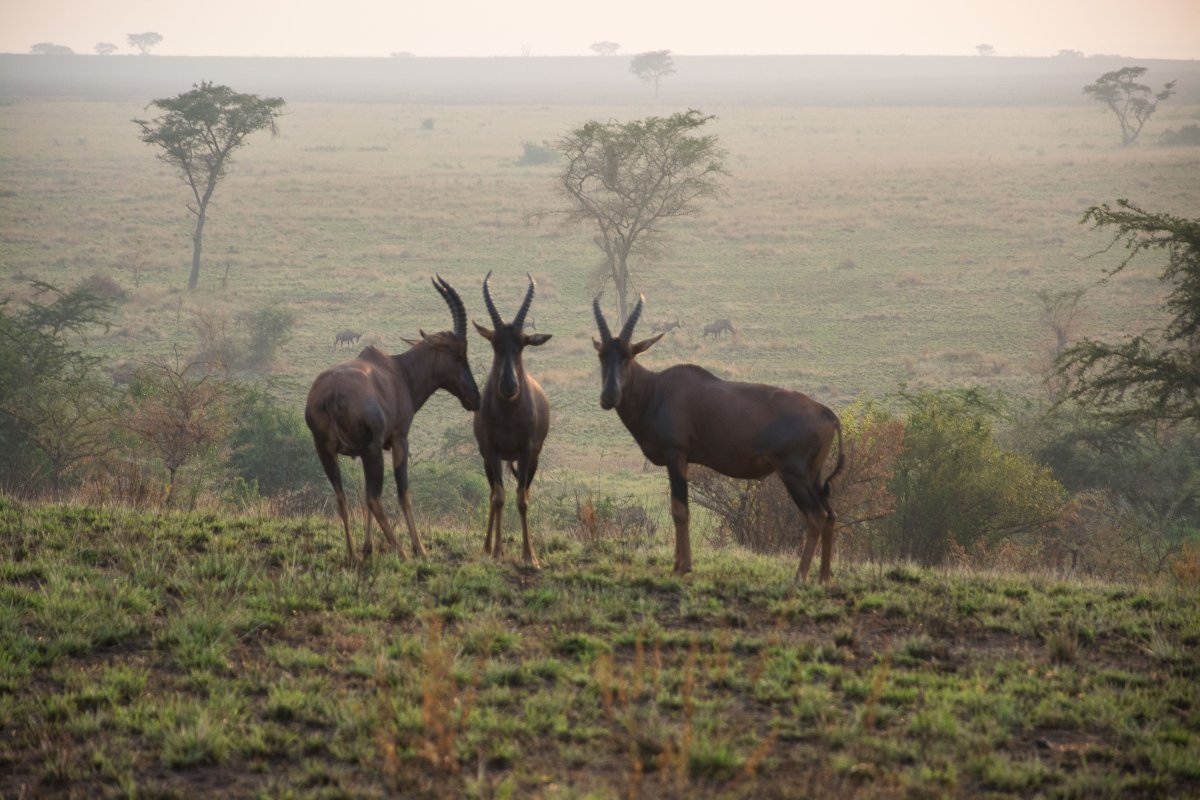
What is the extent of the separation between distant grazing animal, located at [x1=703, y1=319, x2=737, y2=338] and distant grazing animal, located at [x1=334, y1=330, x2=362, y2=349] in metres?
13.0

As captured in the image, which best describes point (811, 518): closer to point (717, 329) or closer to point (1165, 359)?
point (1165, 359)

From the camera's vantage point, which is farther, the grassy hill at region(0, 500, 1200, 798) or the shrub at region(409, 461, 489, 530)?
the shrub at region(409, 461, 489, 530)

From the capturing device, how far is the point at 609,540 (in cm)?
1246

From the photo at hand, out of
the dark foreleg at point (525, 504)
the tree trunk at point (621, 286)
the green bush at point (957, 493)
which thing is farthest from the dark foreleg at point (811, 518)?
the tree trunk at point (621, 286)

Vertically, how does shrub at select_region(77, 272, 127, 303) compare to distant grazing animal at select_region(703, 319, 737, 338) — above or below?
above

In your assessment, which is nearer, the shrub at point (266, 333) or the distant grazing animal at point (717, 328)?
the shrub at point (266, 333)

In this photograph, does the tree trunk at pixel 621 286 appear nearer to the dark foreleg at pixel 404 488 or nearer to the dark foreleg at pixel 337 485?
the dark foreleg at pixel 404 488

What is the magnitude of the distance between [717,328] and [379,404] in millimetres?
34849

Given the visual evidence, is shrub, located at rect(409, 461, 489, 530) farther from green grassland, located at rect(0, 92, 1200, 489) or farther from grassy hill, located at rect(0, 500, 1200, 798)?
grassy hill, located at rect(0, 500, 1200, 798)

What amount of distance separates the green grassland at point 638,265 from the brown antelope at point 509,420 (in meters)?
20.4

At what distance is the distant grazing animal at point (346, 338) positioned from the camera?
42938 millimetres

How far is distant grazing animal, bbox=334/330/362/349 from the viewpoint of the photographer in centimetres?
4294

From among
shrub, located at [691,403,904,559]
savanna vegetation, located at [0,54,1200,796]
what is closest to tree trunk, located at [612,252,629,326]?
savanna vegetation, located at [0,54,1200,796]

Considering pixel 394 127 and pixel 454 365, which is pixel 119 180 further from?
pixel 454 365
